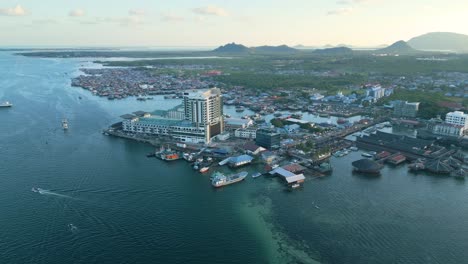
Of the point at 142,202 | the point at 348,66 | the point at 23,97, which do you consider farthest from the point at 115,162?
the point at 348,66

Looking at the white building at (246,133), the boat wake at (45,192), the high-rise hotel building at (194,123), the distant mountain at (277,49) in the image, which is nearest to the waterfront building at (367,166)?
the white building at (246,133)

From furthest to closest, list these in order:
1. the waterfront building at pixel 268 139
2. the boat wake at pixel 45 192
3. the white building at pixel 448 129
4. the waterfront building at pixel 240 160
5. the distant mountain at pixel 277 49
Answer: the distant mountain at pixel 277 49, the white building at pixel 448 129, the waterfront building at pixel 268 139, the waterfront building at pixel 240 160, the boat wake at pixel 45 192

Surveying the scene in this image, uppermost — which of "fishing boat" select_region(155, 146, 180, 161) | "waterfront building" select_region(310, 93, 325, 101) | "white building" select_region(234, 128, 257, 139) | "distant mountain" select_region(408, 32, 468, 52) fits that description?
"distant mountain" select_region(408, 32, 468, 52)

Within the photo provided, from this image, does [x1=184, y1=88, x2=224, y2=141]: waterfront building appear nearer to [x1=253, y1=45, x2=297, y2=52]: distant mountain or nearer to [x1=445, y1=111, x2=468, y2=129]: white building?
[x1=445, y1=111, x2=468, y2=129]: white building

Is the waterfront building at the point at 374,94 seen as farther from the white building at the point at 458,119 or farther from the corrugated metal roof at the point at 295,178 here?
the corrugated metal roof at the point at 295,178

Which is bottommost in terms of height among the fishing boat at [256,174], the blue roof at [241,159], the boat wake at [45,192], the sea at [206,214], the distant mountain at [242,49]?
the sea at [206,214]

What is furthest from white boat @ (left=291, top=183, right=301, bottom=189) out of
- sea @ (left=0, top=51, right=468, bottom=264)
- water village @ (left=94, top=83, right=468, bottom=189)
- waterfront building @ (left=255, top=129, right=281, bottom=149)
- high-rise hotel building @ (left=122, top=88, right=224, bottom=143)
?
high-rise hotel building @ (left=122, top=88, right=224, bottom=143)
